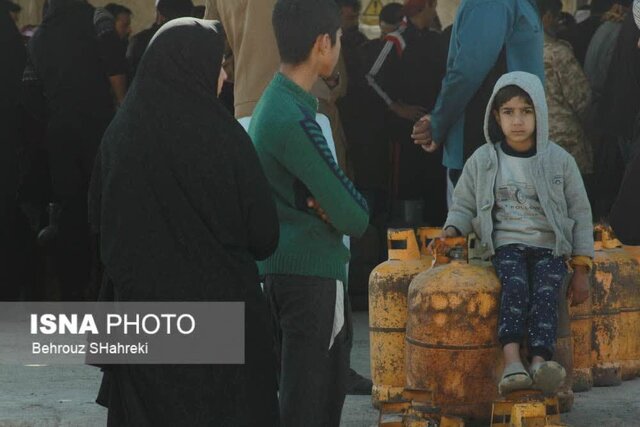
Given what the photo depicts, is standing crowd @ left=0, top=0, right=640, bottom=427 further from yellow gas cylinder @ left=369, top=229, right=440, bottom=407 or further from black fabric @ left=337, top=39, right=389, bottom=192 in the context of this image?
yellow gas cylinder @ left=369, top=229, right=440, bottom=407

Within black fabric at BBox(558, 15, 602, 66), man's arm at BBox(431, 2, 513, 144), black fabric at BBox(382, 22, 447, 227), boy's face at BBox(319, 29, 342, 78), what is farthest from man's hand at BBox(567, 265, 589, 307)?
black fabric at BBox(558, 15, 602, 66)

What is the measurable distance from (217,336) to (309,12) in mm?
1052

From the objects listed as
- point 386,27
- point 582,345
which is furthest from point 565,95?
point 386,27

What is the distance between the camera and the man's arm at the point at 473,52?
282 inches

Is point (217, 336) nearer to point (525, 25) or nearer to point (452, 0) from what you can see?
point (525, 25)

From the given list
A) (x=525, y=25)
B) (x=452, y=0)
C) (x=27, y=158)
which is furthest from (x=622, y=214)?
(x=452, y=0)

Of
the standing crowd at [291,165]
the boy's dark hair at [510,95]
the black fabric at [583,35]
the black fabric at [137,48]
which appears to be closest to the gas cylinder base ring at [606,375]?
the standing crowd at [291,165]

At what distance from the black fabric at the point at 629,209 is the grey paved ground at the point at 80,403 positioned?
210cm

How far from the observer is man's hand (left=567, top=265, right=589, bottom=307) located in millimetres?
6715

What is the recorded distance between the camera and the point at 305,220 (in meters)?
5.14

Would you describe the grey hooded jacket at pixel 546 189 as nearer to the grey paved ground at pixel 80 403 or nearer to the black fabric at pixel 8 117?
the grey paved ground at pixel 80 403

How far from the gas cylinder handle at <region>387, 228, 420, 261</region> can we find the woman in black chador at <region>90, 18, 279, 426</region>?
7.22 feet

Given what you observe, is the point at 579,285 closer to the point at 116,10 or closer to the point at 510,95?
the point at 510,95

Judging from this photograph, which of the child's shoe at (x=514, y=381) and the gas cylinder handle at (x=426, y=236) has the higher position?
the gas cylinder handle at (x=426, y=236)
